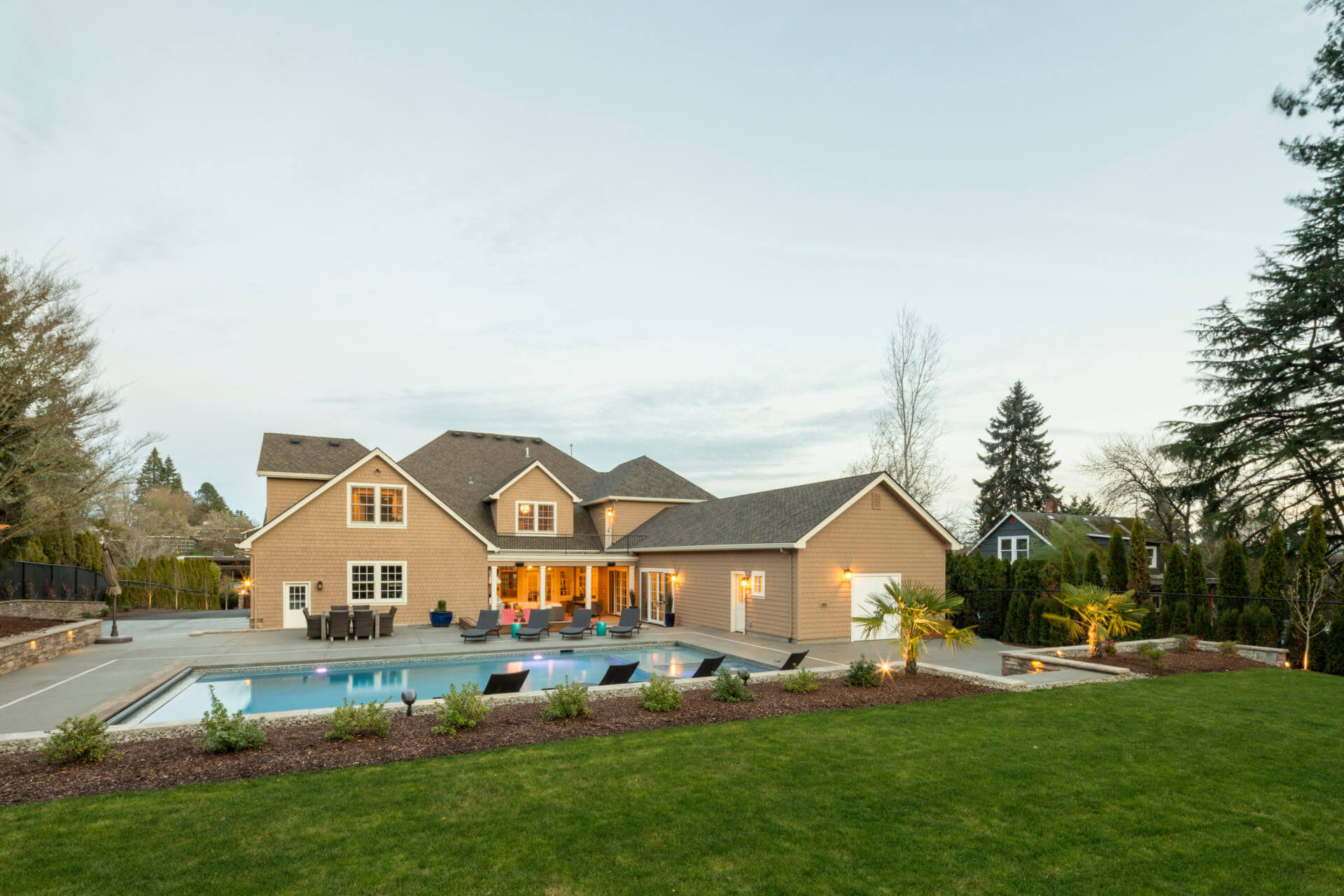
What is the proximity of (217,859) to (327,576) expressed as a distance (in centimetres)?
1944

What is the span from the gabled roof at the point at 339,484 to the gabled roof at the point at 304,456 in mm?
768

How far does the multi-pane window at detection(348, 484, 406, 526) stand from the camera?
23.3 meters

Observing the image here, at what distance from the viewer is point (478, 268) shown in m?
25.0

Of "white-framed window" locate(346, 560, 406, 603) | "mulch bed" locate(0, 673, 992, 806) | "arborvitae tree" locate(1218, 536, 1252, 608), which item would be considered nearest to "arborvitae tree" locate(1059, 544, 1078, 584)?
"arborvitae tree" locate(1218, 536, 1252, 608)

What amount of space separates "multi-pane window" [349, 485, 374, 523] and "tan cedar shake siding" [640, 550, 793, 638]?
32.6 feet

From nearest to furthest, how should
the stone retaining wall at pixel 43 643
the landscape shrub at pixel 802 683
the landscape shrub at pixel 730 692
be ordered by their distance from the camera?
1. the landscape shrub at pixel 730 692
2. the landscape shrub at pixel 802 683
3. the stone retaining wall at pixel 43 643

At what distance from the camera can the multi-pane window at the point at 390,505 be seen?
23.7 meters

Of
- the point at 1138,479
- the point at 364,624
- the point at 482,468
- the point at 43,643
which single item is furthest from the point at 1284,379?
the point at 43,643

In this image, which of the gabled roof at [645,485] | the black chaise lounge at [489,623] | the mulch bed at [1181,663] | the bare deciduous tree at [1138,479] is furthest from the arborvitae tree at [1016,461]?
the black chaise lounge at [489,623]

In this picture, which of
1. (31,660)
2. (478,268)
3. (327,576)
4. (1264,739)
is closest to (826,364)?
(478,268)

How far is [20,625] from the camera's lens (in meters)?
16.5

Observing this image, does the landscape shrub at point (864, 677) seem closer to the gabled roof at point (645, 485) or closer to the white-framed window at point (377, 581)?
the white-framed window at point (377, 581)

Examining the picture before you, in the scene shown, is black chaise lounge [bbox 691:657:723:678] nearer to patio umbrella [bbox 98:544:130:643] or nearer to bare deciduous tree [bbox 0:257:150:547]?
bare deciduous tree [bbox 0:257:150:547]

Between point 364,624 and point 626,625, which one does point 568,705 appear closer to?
point 626,625
